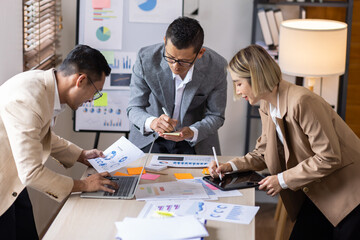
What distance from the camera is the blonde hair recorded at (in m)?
2.17

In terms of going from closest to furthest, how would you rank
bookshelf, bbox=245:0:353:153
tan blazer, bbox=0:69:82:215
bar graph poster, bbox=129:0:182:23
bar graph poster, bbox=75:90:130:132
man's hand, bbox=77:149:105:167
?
tan blazer, bbox=0:69:82:215 → man's hand, bbox=77:149:105:167 → bar graph poster, bbox=129:0:182:23 → bar graph poster, bbox=75:90:130:132 → bookshelf, bbox=245:0:353:153

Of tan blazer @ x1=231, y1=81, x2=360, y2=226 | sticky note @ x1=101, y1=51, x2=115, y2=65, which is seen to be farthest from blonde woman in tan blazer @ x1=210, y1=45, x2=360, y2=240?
sticky note @ x1=101, y1=51, x2=115, y2=65

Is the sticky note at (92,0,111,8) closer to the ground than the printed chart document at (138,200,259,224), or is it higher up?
higher up

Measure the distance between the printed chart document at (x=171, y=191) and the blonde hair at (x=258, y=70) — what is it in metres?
0.49

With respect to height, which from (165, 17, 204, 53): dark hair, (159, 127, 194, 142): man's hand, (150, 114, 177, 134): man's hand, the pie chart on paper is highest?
(165, 17, 204, 53): dark hair

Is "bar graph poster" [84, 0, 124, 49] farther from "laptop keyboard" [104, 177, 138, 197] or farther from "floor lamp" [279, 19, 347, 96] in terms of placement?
"laptop keyboard" [104, 177, 138, 197]

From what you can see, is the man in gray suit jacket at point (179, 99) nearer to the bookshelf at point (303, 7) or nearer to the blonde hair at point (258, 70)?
the blonde hair at point (258, 70)

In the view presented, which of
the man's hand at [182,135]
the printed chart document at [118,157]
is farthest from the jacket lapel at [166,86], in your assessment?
the printed chart document at [118,157]

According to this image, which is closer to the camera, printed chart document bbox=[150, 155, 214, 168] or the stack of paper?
the stack of paper

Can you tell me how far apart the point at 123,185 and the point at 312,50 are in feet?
6.51

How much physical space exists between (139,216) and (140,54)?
3.92 ft

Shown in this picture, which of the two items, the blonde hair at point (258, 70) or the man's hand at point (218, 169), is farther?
the man's hand at point (218, 169)

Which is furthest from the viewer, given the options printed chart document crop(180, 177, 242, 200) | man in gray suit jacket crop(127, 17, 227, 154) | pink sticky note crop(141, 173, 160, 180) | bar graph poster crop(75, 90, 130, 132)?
bar graph poster crop(75, 90, 130, 132)

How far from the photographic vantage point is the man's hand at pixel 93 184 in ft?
7.14
